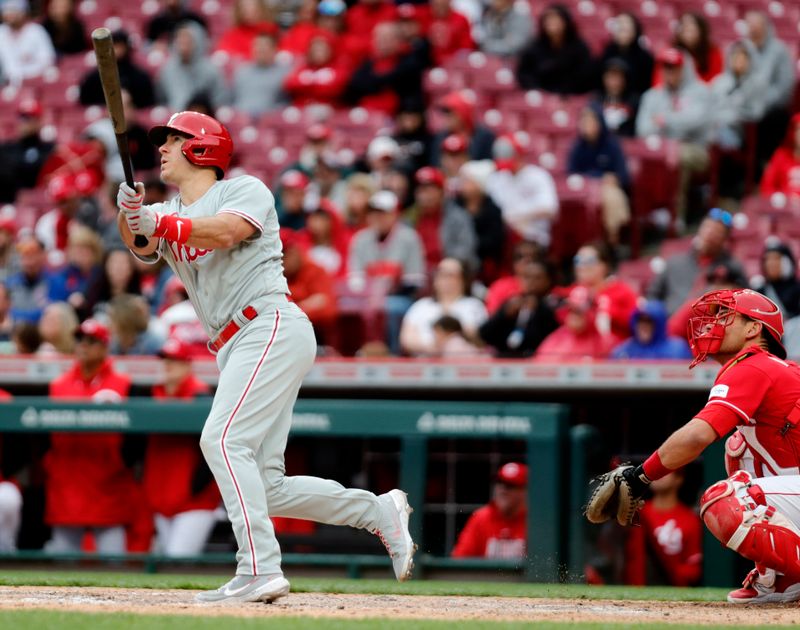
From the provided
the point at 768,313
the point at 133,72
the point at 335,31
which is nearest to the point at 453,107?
the point at 335,31

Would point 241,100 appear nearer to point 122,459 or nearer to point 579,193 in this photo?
point 579,193

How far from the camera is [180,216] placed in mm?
5121


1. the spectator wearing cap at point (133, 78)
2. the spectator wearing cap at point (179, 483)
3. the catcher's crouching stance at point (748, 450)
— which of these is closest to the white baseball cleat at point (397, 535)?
the catcher's crouching stance at point (748, 450)

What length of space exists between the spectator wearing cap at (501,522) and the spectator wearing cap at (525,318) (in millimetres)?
1254

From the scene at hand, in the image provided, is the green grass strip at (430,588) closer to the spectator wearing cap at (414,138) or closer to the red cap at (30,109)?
the spectator wearing cap at (414,138)

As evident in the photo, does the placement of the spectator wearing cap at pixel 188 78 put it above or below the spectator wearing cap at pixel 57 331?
above

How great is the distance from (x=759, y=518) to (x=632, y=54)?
281 inches

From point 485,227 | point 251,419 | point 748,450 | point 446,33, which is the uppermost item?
point 446,33

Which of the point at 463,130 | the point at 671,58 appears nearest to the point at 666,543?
the point at 463,130

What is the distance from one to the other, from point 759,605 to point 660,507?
7.86ft

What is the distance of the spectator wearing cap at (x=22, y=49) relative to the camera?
13586 mm

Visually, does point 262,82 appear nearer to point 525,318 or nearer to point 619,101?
point 619,101

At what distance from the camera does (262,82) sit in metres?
12.6

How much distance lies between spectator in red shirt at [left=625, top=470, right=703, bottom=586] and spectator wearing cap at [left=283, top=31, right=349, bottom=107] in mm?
5663
